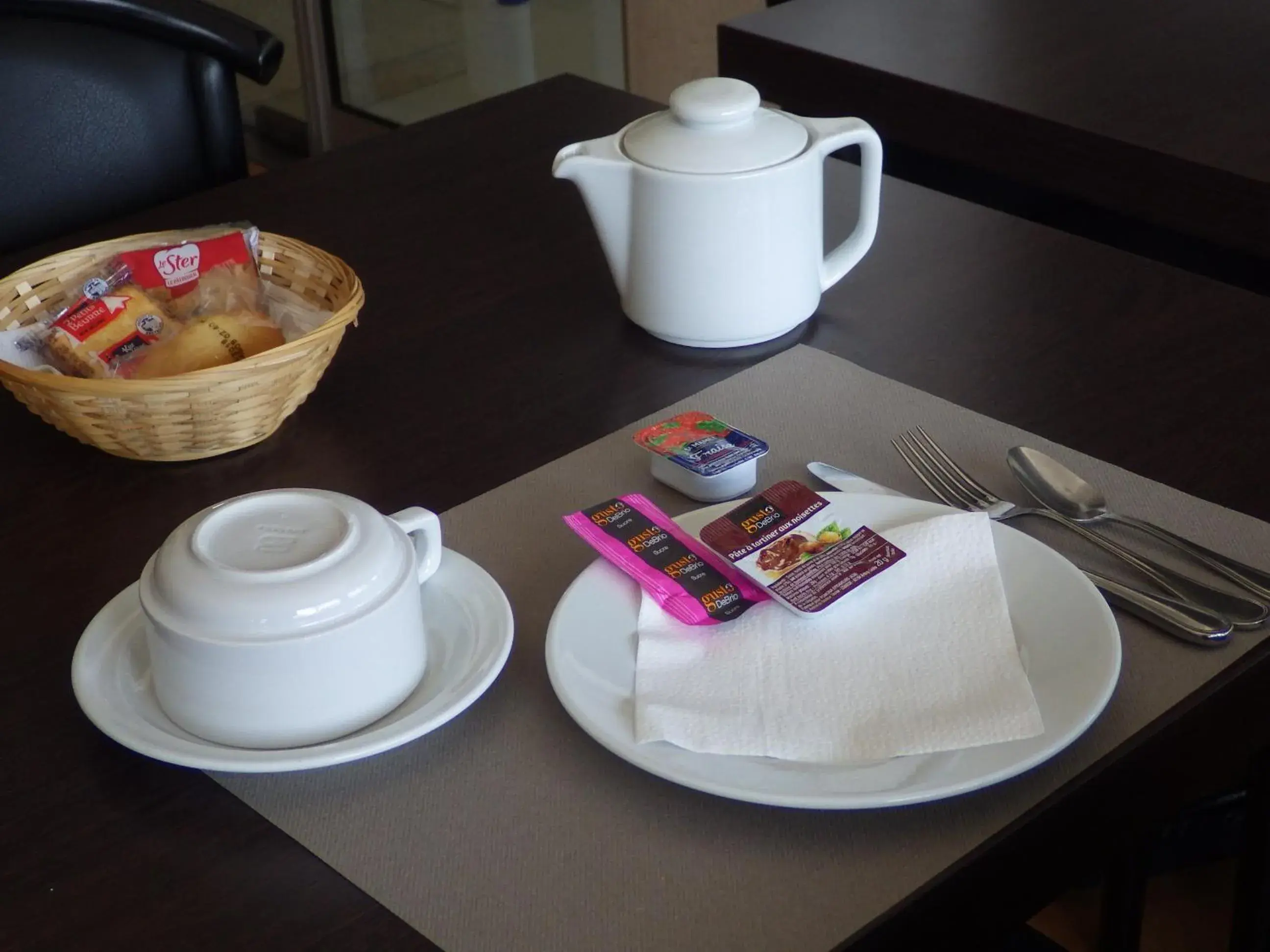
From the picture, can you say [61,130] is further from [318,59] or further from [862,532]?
[318,59]

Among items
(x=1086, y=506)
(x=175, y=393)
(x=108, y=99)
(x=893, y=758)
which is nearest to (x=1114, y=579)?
(x=1086, y=506)

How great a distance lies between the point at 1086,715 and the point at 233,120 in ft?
3.63

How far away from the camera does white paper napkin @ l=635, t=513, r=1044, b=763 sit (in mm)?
517

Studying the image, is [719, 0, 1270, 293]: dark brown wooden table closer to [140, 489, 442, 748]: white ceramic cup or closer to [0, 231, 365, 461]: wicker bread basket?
[0, 231, 365, 461]: wicker bread basket

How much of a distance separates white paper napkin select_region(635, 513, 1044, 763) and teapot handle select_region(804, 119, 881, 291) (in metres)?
0.27

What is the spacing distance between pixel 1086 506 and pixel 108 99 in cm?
104

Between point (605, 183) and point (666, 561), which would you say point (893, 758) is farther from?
point (605, 183)

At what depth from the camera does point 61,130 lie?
1307 mm

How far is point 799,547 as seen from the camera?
603 millimetres

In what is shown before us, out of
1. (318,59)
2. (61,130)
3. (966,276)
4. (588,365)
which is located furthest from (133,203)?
(318,59)

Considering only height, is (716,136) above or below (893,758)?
above

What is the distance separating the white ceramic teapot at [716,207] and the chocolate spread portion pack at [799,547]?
0.20 metres

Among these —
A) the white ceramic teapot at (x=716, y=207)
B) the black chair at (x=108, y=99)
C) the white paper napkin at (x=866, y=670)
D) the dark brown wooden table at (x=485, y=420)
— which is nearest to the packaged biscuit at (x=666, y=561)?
the white paper napkin at (x=866, y=670)

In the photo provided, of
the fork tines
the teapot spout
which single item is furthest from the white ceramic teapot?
the fork tines
